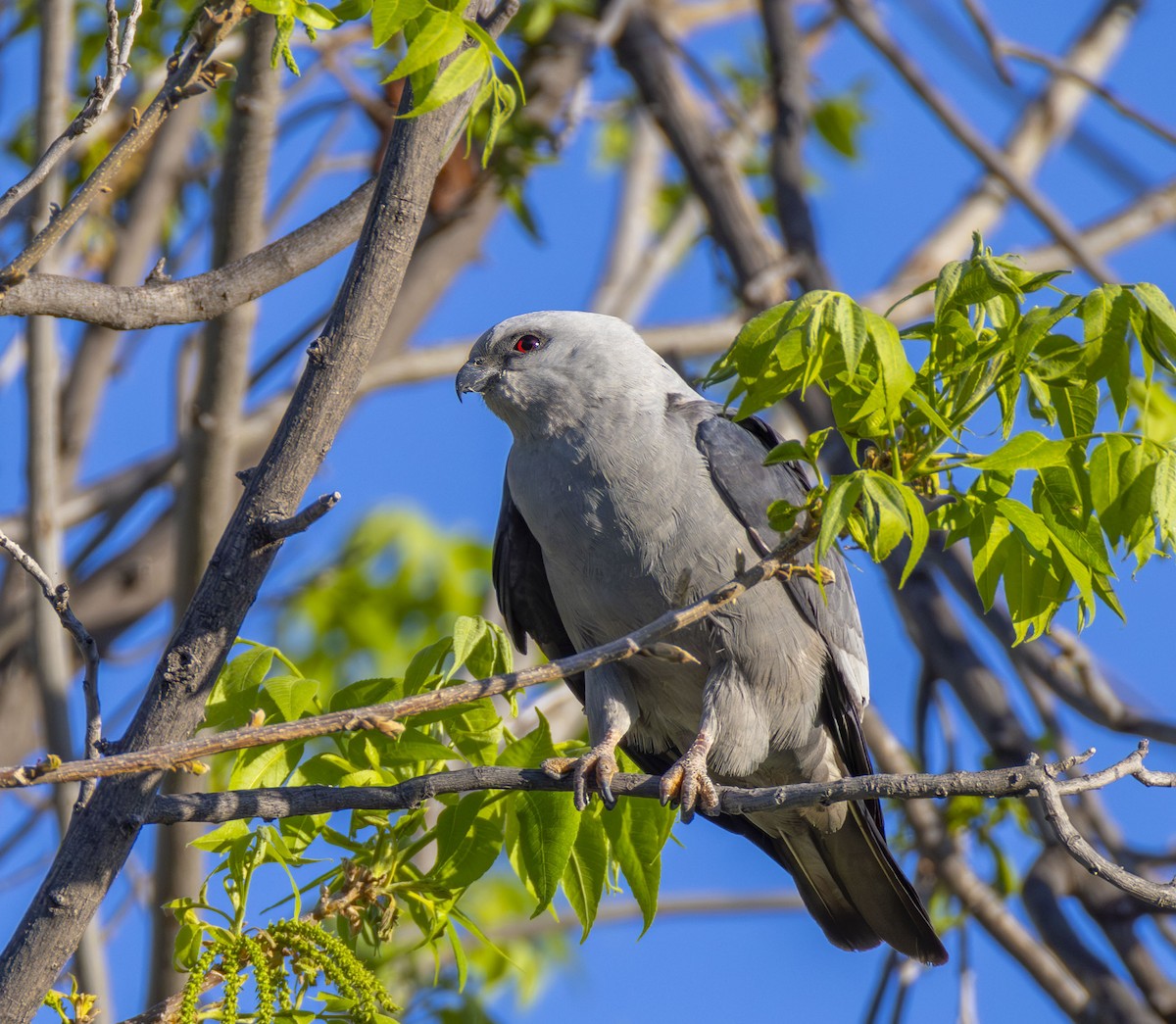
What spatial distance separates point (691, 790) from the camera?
369cm

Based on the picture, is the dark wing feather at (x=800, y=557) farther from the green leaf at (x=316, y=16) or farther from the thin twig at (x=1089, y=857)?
the green leaf at (x=316, y=16)

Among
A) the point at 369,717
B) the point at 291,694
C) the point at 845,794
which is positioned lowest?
the point at 845,794

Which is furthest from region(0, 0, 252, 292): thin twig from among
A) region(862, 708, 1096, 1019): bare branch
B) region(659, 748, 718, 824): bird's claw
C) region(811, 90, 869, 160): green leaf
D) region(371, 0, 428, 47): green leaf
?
region(811, 90, 869, 160): green leaf

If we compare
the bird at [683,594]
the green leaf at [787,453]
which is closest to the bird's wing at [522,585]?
the bird at [683,594]

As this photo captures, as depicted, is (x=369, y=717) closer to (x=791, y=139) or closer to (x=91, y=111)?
(x=91, y=111)

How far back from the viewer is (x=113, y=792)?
2658 millimetres

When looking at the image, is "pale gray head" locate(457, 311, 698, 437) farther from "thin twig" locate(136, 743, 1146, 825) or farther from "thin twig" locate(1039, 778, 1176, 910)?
"thin twig" locate(1039, 778, 1176, 910)

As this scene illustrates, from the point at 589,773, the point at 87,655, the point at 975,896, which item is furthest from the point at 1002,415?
the point at 975,896

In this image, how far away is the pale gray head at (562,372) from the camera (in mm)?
4309

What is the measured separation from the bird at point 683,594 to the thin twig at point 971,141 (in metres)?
2.22

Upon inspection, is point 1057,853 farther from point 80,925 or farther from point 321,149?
point 321,149

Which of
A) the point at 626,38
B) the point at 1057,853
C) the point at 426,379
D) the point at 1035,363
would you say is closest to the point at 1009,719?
the point at 1057,853

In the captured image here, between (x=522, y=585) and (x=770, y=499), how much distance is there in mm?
1034

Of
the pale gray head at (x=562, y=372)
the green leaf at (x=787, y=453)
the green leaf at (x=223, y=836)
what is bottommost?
the green leaf at (x=223, y=836)
